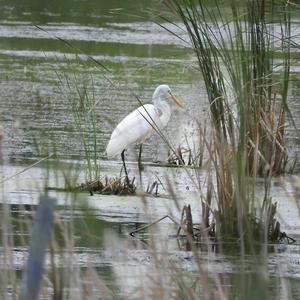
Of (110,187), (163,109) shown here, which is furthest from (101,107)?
(110,187)

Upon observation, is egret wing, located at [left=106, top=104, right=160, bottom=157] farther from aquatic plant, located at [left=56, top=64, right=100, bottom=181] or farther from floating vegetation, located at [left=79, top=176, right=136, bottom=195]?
floating vegetation, located at [left=79, top=176, right=136, bottom=195]

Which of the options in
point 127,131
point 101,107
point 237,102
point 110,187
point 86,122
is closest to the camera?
point 237,102

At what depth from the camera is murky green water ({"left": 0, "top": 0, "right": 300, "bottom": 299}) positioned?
5.66 meters

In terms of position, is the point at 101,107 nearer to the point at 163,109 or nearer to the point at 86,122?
the point at 163,109

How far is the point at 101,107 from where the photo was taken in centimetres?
1151

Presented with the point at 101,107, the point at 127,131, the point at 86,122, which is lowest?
the point at 101,107

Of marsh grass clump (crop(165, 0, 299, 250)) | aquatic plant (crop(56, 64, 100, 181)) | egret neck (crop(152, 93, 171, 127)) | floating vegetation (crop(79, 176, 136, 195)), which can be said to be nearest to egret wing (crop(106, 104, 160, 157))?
aquatic plant (crop(56, 64, 100, 181))

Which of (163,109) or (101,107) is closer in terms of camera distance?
(163,109)

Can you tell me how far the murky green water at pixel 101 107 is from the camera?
18.6ft

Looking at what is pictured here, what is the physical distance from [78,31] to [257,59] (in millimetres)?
10486

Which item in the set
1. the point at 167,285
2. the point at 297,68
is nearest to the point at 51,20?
the point at 297,68

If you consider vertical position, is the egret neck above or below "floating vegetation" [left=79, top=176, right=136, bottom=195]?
above

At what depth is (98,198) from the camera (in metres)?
7.61

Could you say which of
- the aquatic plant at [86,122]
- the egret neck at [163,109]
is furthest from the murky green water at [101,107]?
the egret neck at [163,109]
